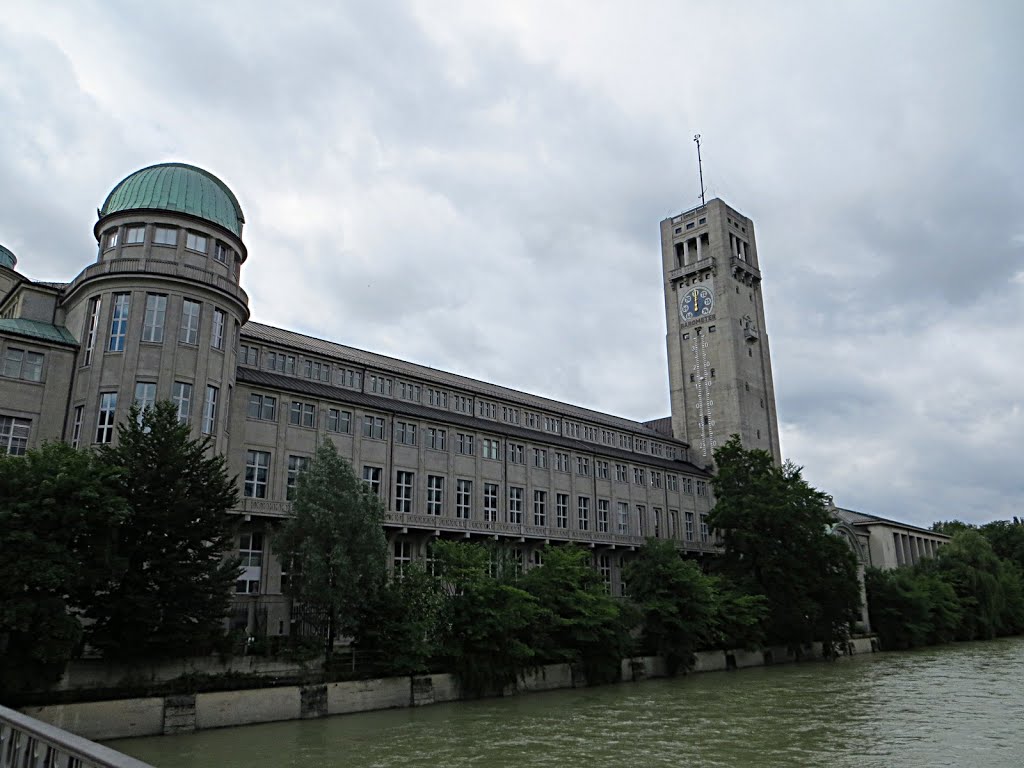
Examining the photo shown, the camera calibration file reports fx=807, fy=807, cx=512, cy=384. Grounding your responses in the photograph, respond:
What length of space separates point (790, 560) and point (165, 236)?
46.2 m

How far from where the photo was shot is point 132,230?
40844 millimetres

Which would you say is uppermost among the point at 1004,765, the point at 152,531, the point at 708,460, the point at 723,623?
the point at 708,460

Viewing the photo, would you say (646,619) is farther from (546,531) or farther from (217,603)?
(217,603)

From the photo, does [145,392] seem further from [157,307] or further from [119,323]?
[157,307]

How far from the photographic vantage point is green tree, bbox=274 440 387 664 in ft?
113

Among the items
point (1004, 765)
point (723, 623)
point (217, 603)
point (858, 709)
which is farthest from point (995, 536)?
point (217, 603)

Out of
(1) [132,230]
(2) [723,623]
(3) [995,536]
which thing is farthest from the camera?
(3) [995,536]

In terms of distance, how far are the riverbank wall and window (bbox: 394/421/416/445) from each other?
17.3 m

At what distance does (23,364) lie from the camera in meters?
38.1

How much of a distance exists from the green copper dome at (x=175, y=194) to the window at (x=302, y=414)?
10.4 m

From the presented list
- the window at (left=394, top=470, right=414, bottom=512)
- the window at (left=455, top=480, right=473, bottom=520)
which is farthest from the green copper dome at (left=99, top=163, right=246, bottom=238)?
the window at (left=455, top=480, right=473, bottom=520)

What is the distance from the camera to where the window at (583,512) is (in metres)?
64.1

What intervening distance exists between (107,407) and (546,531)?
3147 cm

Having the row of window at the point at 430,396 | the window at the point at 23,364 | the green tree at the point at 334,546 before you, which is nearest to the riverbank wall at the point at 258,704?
the green tree at the point at 334,546
